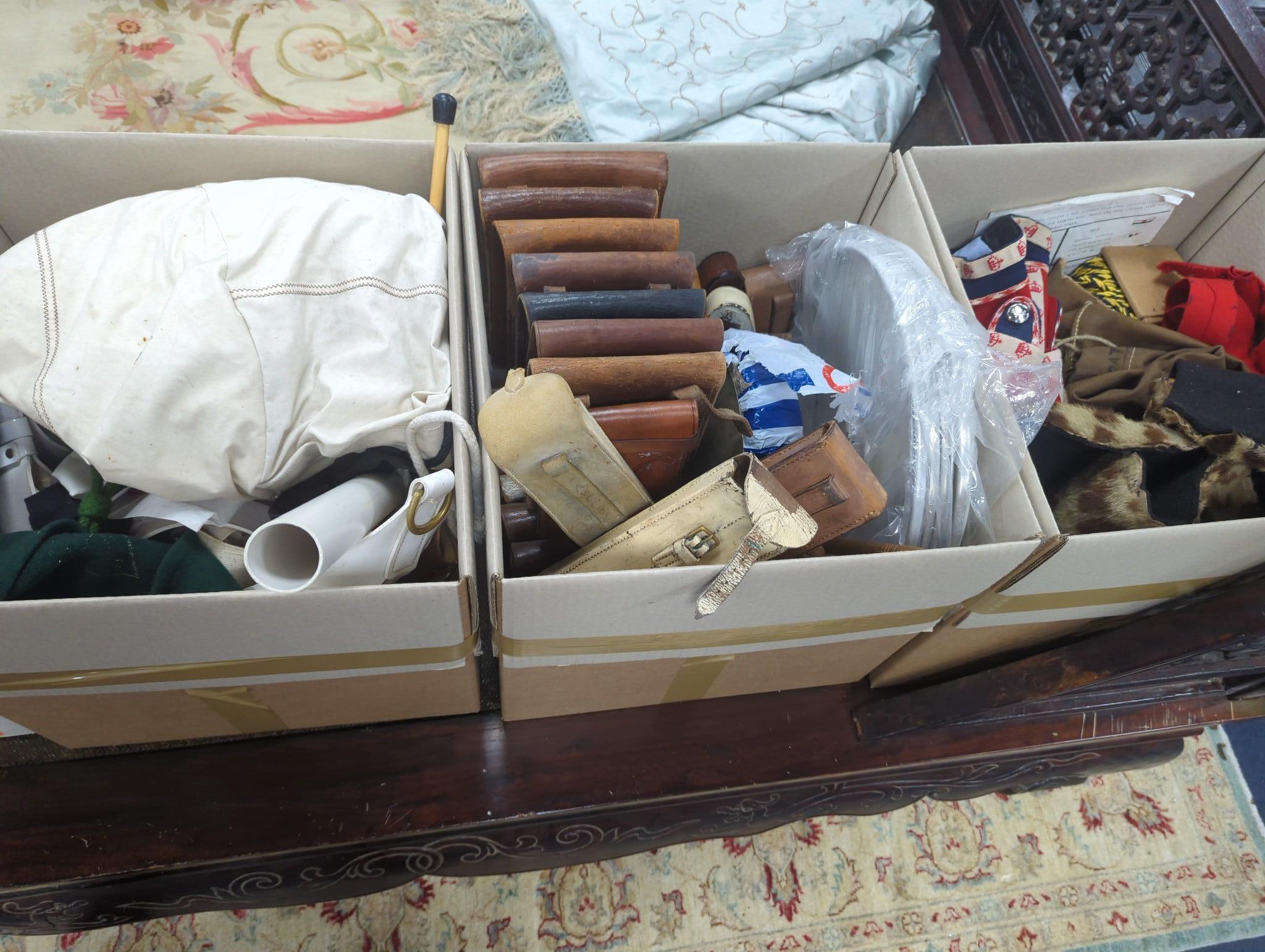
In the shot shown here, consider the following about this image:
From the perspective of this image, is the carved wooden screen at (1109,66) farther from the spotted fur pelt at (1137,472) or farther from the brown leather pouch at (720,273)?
the brown leather pouch at (720,273)

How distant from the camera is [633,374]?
593 millimetres

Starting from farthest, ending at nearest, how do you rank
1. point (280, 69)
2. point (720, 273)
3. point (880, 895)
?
point (280, 69) → point (880, 895) → point (720, 273)

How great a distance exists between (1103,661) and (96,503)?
903mm

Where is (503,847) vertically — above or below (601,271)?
below

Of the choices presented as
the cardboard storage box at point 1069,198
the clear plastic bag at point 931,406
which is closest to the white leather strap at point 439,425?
the clear plastic bag at point 931,406

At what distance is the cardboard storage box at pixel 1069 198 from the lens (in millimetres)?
609

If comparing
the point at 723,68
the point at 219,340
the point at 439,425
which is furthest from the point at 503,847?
the point at 723,68

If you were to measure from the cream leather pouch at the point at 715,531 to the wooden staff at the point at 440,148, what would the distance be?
0.41 meters

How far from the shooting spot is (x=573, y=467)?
0.53 meters

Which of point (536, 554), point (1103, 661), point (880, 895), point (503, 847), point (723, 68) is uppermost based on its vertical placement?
point (723, 68)

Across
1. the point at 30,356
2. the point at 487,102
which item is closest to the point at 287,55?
the point at 487,102

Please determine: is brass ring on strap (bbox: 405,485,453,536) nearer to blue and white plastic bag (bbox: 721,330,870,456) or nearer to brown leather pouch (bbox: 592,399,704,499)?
brown leather pouch (bbox: 592,399,704,499)

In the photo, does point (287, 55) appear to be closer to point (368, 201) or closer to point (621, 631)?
point (368, 201)

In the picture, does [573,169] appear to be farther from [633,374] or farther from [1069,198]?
[1069,198]
